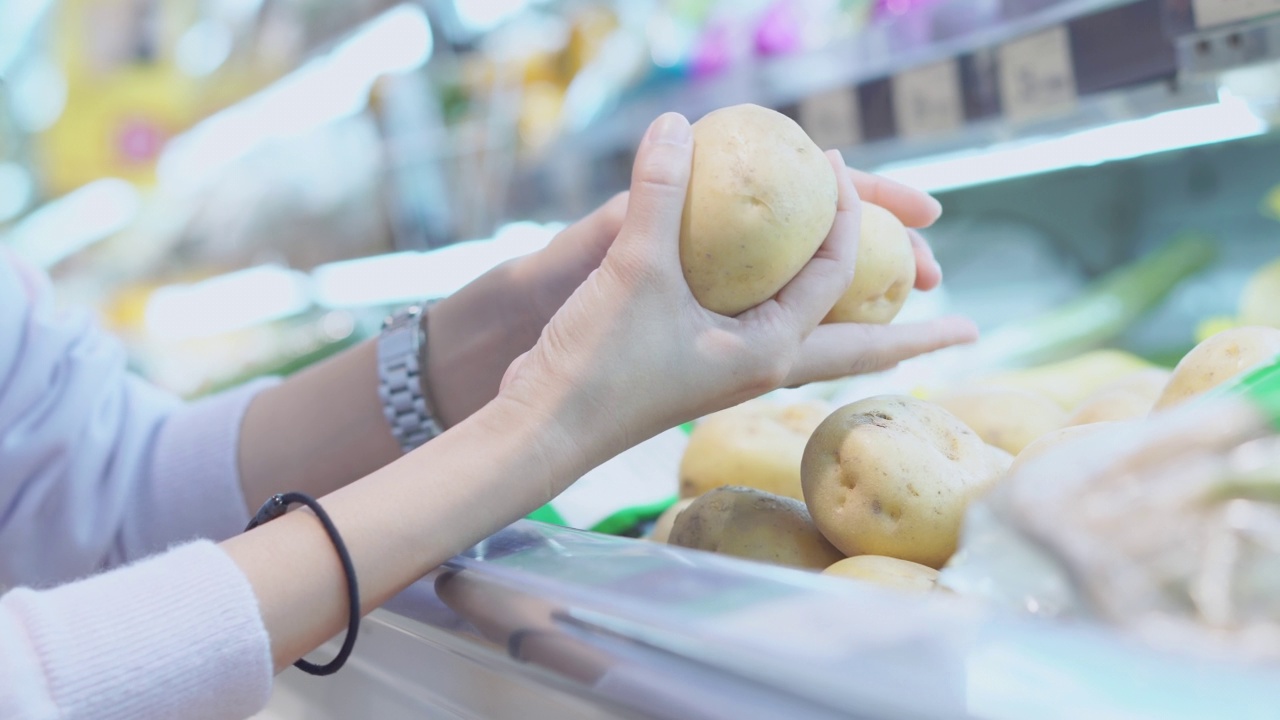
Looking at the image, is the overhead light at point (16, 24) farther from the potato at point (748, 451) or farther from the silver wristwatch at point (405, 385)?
the potato at point (748, 451)

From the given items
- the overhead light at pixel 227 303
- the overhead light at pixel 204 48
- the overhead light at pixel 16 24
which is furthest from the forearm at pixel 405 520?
the overhead light at pixel 16 24

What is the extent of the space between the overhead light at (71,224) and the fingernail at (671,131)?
3.27 m

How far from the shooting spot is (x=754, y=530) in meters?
0.73

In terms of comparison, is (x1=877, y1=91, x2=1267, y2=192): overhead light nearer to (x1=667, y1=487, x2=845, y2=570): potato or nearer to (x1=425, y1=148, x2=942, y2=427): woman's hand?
(x1=425, y1=148, x2=942, y2=427): woman's hand

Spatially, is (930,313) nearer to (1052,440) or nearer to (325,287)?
(1052,440)

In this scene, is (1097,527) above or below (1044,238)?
above

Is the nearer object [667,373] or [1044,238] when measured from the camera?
[667,373]

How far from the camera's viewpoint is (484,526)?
2.26 feet

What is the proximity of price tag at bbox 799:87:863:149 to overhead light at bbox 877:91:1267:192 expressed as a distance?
111 millimetres

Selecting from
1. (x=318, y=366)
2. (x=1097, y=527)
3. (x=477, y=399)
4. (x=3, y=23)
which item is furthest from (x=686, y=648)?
(x=3, y=23)

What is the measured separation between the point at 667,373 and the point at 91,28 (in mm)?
2893

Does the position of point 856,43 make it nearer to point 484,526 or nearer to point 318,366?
point 318,366

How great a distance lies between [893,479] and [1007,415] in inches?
11.5

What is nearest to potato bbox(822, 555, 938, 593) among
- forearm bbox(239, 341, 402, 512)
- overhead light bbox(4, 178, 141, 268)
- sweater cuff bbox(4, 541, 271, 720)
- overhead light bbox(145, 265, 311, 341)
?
sweater cuff bbox(4, 541, 271, 720)
